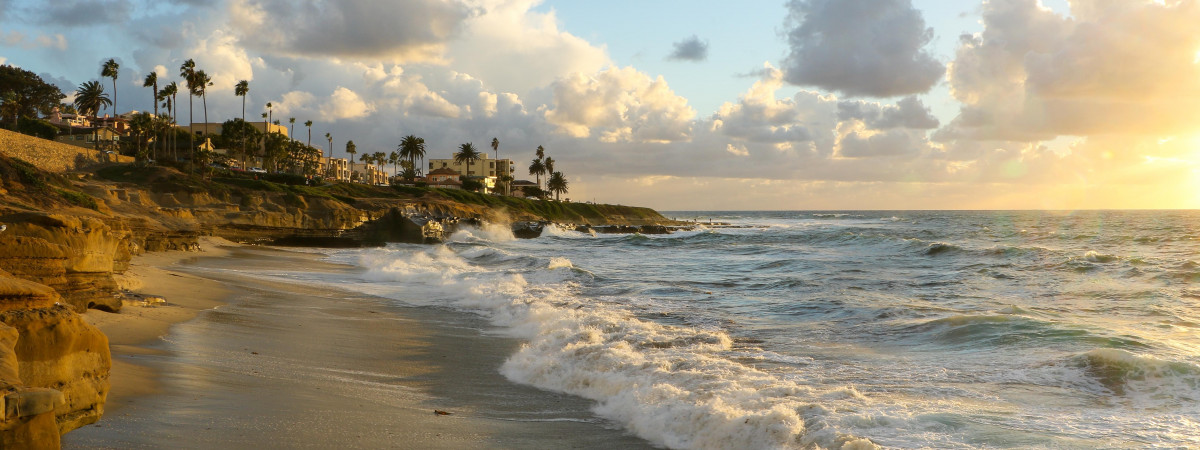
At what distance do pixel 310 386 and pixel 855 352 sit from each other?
850 centimetres

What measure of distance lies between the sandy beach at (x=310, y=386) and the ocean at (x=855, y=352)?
71 cm

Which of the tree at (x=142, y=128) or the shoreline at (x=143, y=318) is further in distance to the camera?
the tree at (x=142, y=128)

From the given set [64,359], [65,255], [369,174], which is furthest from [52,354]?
[369,174]

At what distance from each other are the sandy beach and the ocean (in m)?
0.71

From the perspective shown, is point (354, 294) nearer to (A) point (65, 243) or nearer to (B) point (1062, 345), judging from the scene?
(A) point (65, 243)

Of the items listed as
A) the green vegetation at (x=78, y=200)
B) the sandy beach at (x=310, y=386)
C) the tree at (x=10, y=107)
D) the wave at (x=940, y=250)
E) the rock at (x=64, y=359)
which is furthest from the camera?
the tree at (x=10, y=107)

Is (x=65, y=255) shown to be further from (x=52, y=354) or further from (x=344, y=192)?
(x=344, y=192)

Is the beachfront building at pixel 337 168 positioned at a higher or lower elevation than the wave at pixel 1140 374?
higher

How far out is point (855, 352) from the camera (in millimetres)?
12133

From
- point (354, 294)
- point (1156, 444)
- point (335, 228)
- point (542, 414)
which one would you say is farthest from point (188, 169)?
point (1156, 444)

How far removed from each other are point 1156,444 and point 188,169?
236 feet

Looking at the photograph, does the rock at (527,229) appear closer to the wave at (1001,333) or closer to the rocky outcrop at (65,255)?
the wave at (1001,333)

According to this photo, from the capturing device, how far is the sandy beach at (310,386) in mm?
6562

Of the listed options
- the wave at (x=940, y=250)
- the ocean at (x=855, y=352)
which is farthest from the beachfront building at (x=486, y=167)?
the ocean at (x=855, y=352)
